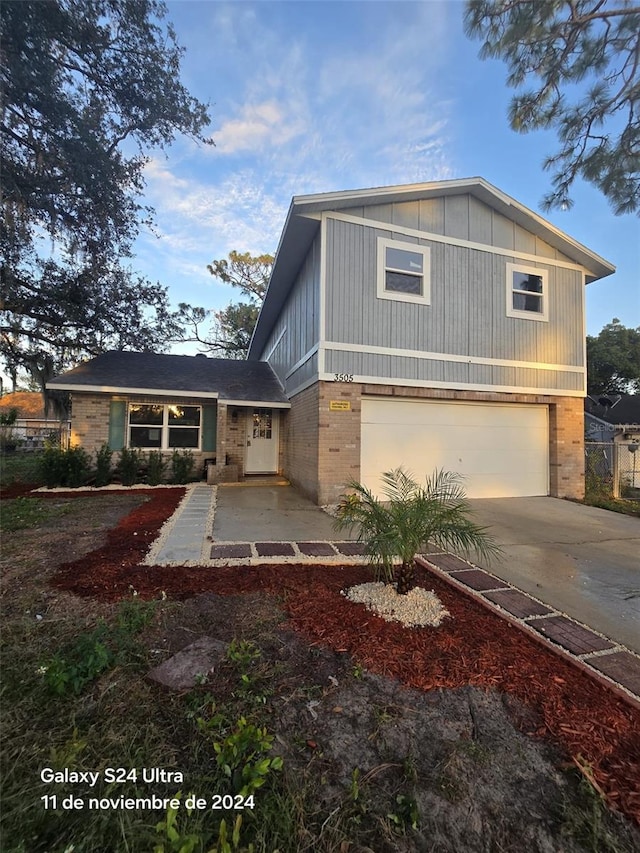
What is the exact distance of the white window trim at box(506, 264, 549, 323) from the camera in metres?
9.16

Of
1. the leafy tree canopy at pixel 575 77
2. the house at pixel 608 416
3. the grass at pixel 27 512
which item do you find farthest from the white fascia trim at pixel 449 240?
the house at pixel 608 416

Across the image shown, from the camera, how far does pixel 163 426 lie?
37.4 ft

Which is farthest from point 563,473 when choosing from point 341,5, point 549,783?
point 341,5

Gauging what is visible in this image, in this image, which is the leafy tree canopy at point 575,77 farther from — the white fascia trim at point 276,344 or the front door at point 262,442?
the front door at point 262,442

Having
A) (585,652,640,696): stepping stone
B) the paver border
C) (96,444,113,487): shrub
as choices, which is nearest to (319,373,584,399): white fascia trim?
the paver border

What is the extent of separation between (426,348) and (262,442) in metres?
6.37

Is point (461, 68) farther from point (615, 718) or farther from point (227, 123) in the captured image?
point (615, 718)

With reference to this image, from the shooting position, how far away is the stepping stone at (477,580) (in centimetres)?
376

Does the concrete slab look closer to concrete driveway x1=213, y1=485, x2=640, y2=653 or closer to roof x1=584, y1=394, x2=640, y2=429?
concrete driveway x1=213, y1=485, x2=640, y2=653

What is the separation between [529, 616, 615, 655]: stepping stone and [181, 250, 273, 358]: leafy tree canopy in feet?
72.6

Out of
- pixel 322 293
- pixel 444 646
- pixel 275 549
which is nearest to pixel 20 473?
pixel 322 293

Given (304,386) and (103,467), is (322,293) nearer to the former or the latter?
(304,386)

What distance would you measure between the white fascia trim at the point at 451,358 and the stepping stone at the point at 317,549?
13.4 ft

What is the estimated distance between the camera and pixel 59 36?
278 inches
